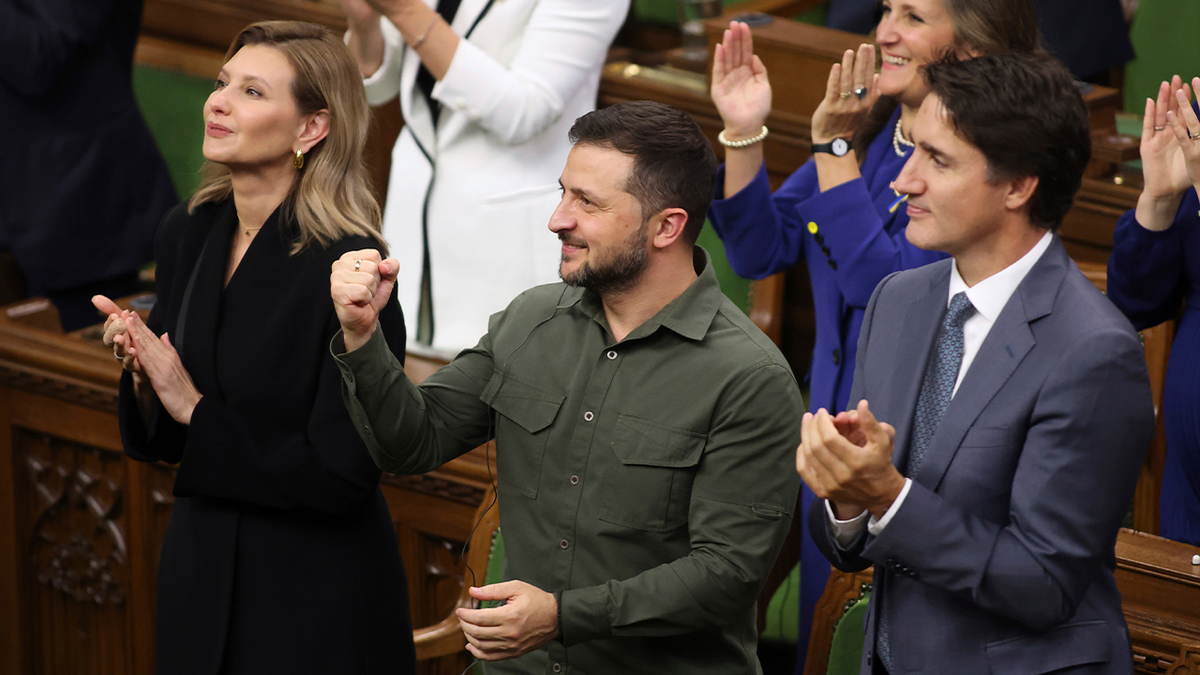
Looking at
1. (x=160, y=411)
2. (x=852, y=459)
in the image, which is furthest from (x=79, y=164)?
(x=852, y=459)

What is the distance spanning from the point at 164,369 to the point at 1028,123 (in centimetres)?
128

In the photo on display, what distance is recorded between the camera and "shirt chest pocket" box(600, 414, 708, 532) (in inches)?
68.4

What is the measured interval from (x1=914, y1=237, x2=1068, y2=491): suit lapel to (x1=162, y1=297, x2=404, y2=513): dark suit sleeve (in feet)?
2.83

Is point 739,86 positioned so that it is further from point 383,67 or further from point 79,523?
point 79,523

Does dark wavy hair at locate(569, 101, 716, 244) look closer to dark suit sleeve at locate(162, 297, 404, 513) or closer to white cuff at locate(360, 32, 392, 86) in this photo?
dark suit sleeve at locate(162, 297, 404, 513)

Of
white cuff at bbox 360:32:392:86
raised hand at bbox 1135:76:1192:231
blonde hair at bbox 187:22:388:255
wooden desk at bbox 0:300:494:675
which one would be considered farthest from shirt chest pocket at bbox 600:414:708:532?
white cuff at bbox 360:32:392:86

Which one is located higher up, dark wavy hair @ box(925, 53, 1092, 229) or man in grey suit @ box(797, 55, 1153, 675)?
dark wavy hair @ box(925, 53, 1092, 229)

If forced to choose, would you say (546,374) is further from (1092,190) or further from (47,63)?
(47,63)

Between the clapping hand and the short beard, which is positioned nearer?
the short beard

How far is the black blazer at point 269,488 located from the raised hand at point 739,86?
0.69 metres

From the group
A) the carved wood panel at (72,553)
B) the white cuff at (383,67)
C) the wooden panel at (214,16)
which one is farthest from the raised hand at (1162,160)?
the wooden panel at (214,16)

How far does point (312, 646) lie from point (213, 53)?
2701mm

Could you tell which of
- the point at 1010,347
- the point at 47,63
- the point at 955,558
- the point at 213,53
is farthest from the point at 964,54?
the point at 213,53

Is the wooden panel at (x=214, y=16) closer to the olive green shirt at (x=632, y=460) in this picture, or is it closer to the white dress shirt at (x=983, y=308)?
the olive green shirt at (x=632, y=460)
